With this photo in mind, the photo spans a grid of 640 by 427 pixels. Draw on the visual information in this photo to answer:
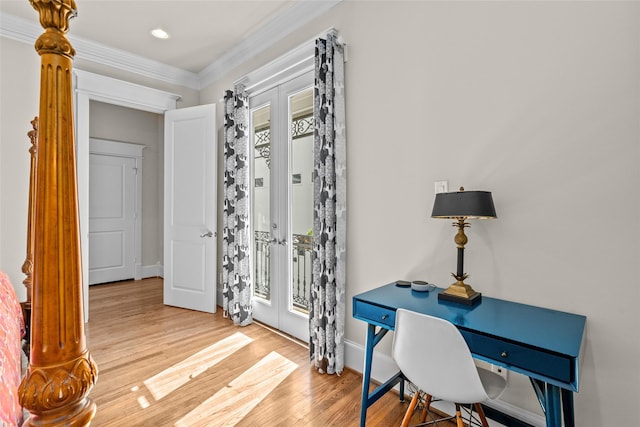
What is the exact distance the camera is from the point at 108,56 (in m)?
3.51

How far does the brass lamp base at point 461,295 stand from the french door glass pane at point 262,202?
192 cm

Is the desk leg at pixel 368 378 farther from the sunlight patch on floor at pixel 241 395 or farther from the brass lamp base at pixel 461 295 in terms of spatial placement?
the sunlight patch on floor at pixel 241 395

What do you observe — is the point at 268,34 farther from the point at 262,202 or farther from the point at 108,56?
the point at 108,56

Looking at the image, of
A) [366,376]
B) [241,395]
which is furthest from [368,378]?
[241,395]

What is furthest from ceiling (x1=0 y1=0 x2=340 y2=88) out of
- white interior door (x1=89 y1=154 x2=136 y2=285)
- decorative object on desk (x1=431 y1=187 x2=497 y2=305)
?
white interior door (x1=89 y1=154 x2=136 y2=285)

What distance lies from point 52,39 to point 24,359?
2432 millimetres

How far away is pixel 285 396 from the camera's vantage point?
2094 mm

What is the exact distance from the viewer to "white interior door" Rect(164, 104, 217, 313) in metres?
3.65

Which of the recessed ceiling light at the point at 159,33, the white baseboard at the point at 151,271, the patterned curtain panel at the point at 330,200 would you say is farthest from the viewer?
the white baseboard at the point at 151,271

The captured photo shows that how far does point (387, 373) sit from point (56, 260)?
2136mm

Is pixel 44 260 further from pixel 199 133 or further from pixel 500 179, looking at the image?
pixel 199 133

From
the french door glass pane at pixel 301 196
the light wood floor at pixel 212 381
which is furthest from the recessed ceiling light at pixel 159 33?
the light wood floor at pixel 212 381

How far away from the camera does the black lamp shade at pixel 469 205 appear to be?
60.5 inches

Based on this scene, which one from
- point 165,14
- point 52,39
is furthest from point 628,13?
point 165,14
